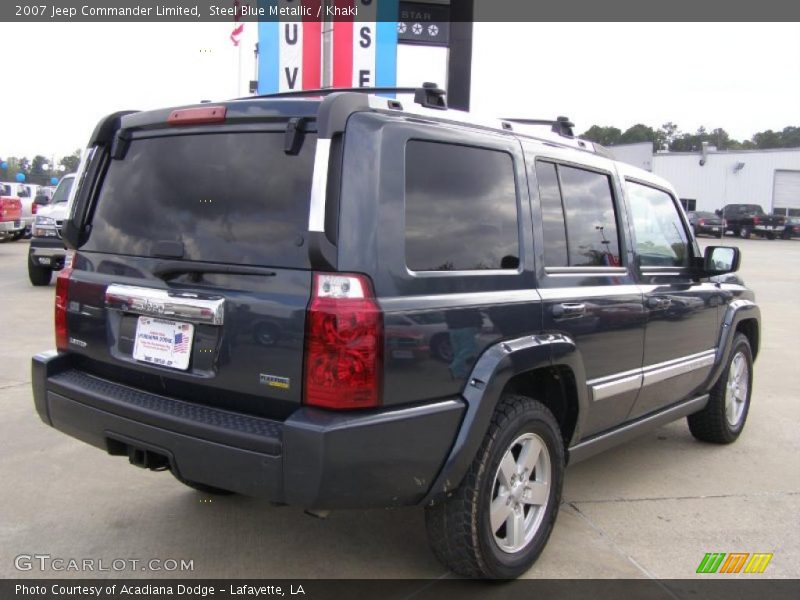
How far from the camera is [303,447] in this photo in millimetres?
2498

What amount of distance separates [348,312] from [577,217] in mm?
1648

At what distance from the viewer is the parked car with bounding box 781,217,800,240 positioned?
3931cm

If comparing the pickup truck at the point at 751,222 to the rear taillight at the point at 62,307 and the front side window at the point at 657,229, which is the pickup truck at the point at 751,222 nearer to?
the front side window at the point at 657,229

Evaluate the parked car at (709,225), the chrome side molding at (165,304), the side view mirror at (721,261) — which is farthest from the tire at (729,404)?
the parked car at (709,225)

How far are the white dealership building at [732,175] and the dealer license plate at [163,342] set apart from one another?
50699 millimetres

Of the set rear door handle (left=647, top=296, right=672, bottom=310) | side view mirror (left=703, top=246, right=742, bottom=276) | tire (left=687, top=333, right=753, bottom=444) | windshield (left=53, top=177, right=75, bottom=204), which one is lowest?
tire (left=687, top=333, right=753, bottom=444)

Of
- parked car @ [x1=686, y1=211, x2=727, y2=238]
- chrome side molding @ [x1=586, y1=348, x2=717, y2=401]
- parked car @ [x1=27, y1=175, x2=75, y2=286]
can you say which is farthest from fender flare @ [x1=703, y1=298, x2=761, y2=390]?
parked car @ [x1=686, y1=211, x2=727, y2=238]

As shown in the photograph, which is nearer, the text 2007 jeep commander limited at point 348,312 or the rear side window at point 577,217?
the text 2007 jeep commander limited at point 348,312

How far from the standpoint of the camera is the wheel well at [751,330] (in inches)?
214

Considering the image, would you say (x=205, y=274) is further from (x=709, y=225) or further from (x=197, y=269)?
(x=709, y=225)

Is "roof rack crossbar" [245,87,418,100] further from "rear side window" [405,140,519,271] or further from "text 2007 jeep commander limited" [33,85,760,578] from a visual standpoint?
"rear side window" [405,140,519,271]

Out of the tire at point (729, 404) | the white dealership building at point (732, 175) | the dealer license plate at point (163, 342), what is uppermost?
the white dealership building at point (732, 175)

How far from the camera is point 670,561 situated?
3.44 m

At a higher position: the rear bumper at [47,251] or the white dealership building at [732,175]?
the white dealership building at [732,175]
